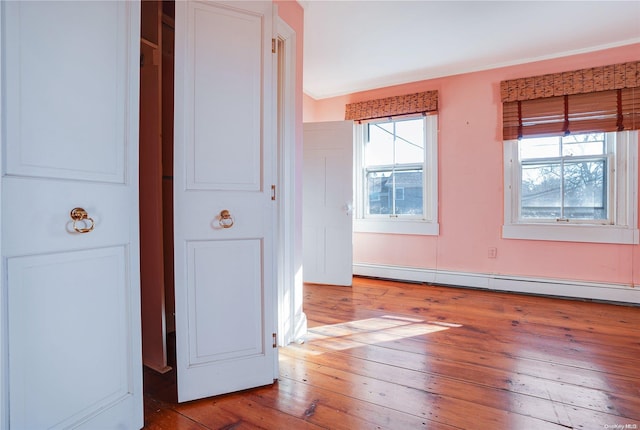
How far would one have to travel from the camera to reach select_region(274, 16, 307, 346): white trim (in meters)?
2.03

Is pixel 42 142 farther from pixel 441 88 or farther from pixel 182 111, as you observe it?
pixel 441 88

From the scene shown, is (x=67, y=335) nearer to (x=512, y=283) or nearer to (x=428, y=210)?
(x=428, y=210)

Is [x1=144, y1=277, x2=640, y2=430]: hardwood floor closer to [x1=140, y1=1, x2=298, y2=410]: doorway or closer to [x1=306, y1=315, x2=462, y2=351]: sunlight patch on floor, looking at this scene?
[x1=306, y1=315, x2=462, y2=351]: sunlight patch on floor

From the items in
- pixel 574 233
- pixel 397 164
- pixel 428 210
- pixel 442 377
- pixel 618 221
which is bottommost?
pixel 442 377

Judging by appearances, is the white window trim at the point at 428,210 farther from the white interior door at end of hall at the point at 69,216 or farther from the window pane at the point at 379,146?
the white interior door at end of hall at the point at 69,216

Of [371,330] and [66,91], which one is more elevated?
[66,91]

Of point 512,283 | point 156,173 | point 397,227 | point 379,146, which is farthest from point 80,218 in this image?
point 512,283

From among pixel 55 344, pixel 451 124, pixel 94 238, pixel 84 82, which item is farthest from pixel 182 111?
pixel 451 124

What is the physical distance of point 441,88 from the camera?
3.66 meters

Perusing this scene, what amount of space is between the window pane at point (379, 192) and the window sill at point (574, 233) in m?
1.33

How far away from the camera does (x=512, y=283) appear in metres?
3.36

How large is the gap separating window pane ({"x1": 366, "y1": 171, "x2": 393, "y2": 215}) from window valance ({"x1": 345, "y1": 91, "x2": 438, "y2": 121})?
29.1 inches

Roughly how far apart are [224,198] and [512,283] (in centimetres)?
325

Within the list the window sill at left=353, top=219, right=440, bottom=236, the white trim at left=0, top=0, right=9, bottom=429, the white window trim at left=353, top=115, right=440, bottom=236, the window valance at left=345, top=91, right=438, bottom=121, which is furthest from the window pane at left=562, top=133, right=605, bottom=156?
the white trim at left=0, top=0, right=9, bottom=429
